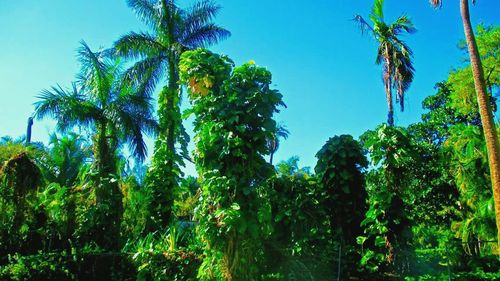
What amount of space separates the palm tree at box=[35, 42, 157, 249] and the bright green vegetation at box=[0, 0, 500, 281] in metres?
0.04

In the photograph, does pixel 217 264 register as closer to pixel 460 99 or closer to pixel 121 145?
pixel 121 145

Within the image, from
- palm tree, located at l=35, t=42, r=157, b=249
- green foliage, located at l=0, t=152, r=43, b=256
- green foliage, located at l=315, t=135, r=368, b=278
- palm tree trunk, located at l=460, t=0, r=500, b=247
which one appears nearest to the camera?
green foliage, located at l=315, t=135, r=368, b=278

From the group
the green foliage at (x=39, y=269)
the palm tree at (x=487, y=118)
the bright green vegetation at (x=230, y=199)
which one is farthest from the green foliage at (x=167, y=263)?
the palm tree at (x=487, y=118)

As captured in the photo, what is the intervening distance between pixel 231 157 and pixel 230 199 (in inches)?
26.5

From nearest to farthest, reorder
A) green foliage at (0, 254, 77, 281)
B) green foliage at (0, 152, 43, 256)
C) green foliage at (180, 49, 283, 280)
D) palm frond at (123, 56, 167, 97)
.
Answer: green foliage at (180, 49, 283, 280) → green foliage at (0, 254, 77, 281) → green foliage at (0, 152, 43, 256) → palm frond at (123, 56, 167, 97)

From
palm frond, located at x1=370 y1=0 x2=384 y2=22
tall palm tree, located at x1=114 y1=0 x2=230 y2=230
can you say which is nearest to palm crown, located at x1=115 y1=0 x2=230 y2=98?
tall palm tree, located at x1=114 y1=0 x2=230 y2=230

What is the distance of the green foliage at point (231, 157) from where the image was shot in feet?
20.7

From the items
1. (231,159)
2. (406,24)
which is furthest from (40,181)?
(406,24)

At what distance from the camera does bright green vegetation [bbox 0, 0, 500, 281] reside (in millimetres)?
6712

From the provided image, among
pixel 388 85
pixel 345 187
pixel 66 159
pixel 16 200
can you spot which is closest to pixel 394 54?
pixel 388 85

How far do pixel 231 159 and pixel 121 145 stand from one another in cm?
857

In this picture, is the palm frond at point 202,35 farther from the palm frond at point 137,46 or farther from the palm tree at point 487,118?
the palm tree at point 487,118

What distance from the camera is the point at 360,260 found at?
741 centimetres

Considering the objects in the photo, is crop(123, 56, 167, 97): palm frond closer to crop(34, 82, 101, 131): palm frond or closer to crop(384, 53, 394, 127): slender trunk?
crop(34, 82, 101, 131): palm frond
